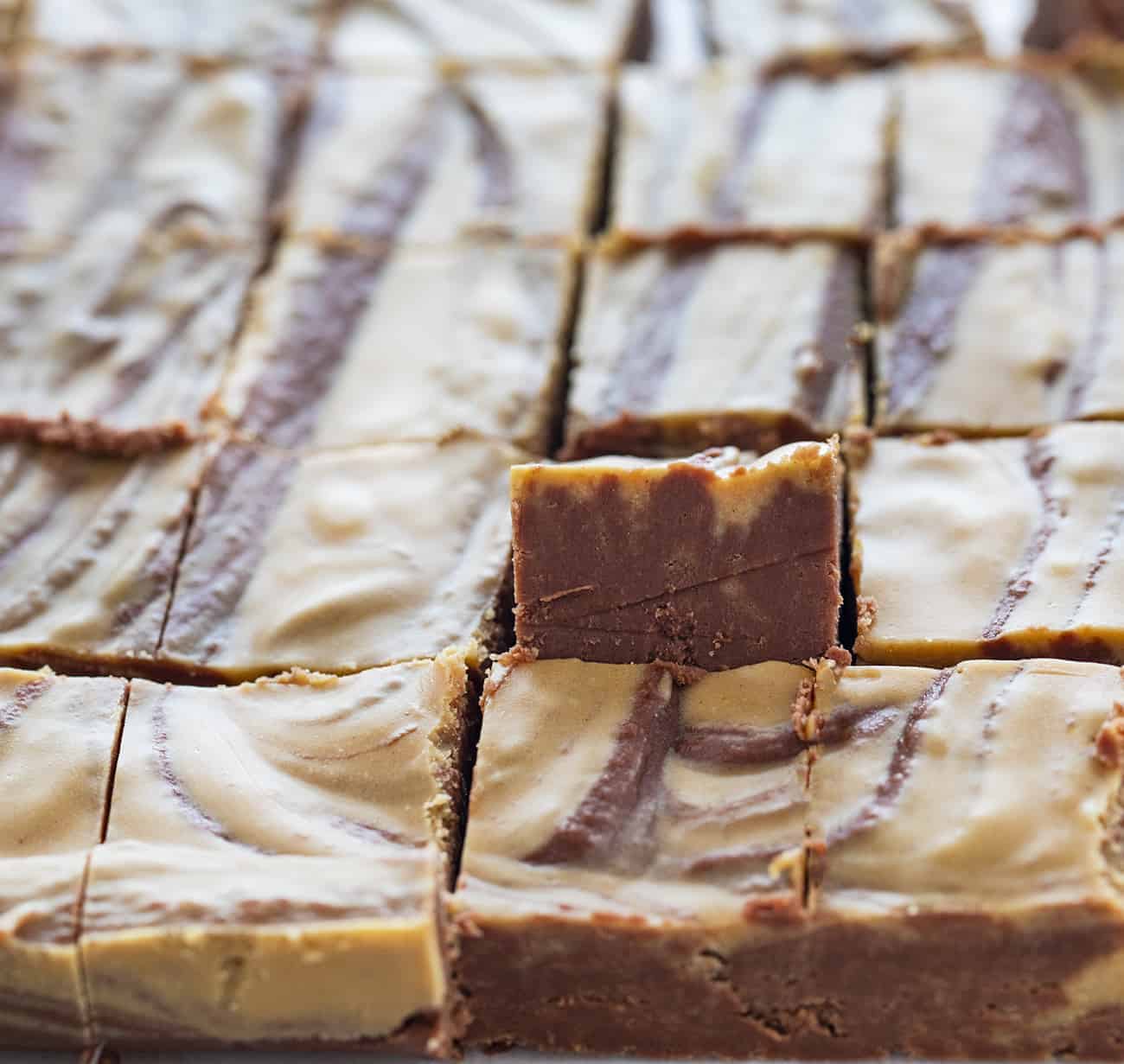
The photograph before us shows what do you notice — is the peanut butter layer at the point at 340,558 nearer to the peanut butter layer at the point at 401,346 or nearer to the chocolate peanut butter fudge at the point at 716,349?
the peanut butter layer at the point at 401,346

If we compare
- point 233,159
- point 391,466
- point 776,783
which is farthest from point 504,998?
point 233,159

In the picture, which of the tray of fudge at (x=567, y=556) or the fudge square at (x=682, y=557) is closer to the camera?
the tray of fudge at (x=567, y=556)

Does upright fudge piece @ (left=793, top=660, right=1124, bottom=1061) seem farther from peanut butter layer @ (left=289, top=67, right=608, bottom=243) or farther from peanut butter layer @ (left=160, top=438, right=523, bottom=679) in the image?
peanut butter layer @ (left=289, top=67, right=608, bottom=243)

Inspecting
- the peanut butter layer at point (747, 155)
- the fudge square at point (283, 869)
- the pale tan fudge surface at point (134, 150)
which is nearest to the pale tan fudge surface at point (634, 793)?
the fudge square at point (283, 869)

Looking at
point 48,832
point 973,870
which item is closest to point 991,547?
point 973,870

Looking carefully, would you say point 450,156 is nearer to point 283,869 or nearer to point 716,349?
point 716,349

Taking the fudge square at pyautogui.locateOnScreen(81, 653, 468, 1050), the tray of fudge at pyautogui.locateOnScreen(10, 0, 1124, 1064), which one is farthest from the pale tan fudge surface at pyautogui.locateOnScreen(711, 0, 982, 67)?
the fudge square at pyautogui.locateOnScreen(81, 653, 468, 1050)
